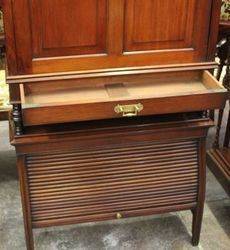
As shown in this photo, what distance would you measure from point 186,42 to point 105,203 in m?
0.62

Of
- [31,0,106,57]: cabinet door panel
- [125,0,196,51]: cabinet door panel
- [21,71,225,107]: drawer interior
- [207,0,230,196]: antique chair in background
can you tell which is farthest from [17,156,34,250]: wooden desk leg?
[207,0,230,196]: antique chair in background

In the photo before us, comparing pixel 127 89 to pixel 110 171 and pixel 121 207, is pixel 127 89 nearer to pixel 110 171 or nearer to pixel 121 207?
pixel 110 171

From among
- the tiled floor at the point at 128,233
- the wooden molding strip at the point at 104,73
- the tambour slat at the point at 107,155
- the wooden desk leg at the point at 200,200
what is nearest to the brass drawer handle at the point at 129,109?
the wooden molding strip at the point at 104,73

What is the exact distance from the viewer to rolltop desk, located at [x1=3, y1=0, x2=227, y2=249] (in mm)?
1278

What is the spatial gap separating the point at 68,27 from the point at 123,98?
0.27 m

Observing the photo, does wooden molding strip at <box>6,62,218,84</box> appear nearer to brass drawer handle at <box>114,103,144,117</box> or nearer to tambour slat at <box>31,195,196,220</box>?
brass drawer handle at <box>114,103,144,117</box>

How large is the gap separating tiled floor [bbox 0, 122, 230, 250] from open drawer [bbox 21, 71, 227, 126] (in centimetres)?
67

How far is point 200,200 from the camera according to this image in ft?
5.34

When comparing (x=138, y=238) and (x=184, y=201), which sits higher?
(x=184, y=201)

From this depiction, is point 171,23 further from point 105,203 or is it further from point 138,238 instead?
point 138,238

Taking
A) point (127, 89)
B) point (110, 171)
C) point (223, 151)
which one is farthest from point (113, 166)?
point (223, 151)

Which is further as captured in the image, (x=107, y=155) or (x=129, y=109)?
(x=107, y=155)

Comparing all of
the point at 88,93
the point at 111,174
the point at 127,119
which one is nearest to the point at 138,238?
the point at 111,174

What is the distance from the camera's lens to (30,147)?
1404 mm
